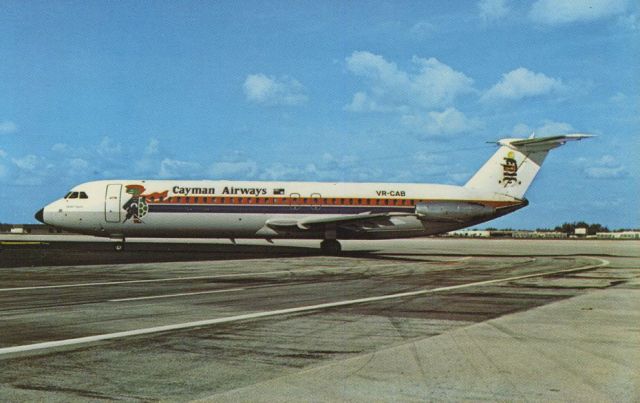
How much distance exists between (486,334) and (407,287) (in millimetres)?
7603

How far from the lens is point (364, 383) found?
6305mm

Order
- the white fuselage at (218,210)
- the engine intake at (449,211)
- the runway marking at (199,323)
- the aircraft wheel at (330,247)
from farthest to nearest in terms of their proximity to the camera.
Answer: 1. the aircraft wheel at (330,247)
2. the white fuselage at (218,210)
3. the engine intake at (449,211)
4. the runway marking at (199,323)

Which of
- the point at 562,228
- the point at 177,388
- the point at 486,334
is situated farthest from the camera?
the point at 562,228

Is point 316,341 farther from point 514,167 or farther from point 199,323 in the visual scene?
point 514,167

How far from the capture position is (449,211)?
33031mm

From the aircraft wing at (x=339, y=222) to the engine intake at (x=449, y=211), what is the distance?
0.71 m

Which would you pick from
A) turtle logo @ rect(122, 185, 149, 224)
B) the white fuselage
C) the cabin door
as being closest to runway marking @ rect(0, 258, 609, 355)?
the white fuselage

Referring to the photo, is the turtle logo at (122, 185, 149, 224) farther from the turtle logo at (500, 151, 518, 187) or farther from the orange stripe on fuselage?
the turtle logo at (500, 151, 518, 187)

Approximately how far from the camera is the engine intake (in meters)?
33.1

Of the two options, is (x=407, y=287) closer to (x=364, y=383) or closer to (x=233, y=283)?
(x=233, y=283)

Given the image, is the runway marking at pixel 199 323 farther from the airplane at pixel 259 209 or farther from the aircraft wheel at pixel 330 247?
the aircraft wheel at pixel 330 247

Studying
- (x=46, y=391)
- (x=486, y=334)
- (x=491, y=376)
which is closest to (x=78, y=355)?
(x=46, y=391)

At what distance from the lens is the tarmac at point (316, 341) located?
612cm

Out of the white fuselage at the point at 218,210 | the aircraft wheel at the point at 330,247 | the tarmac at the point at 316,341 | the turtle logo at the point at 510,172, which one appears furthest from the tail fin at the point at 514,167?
the tarmac at the point at 316,341
